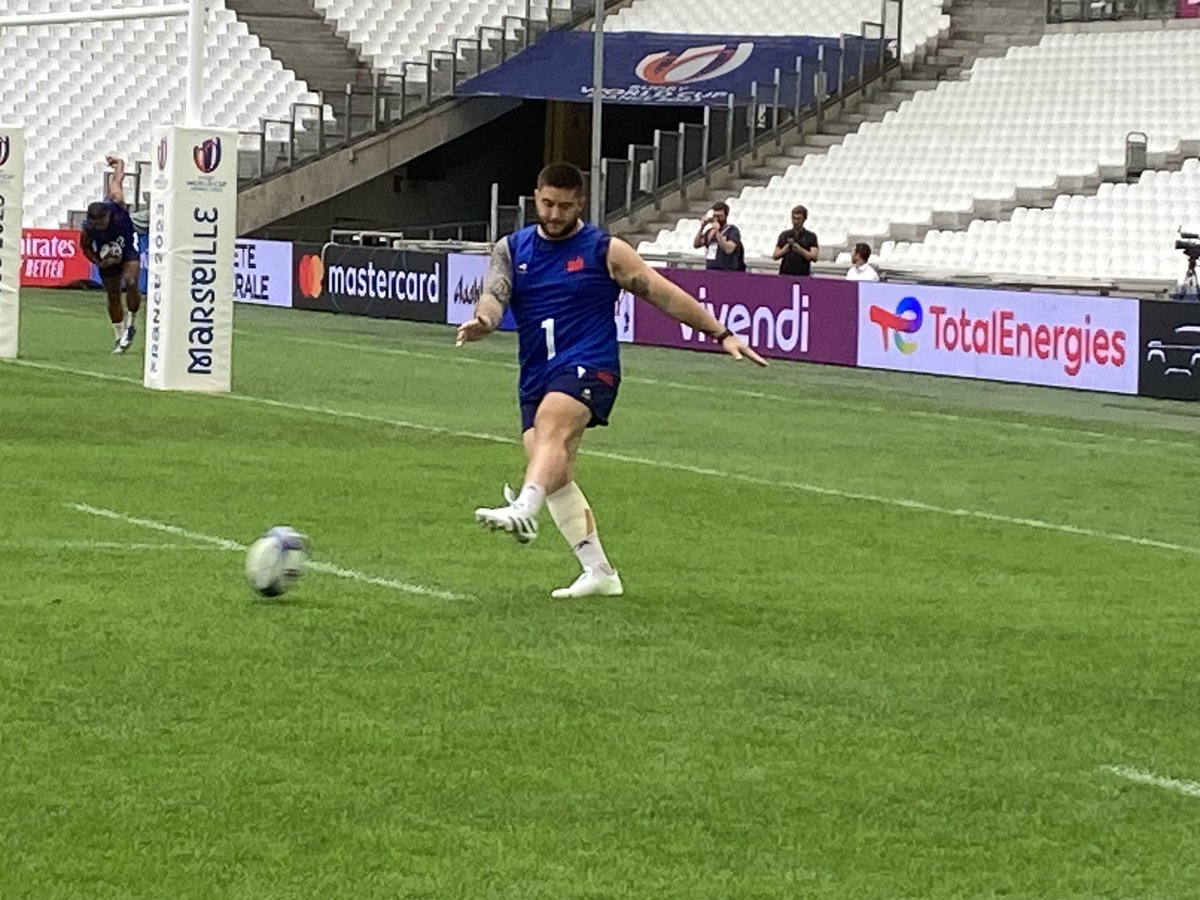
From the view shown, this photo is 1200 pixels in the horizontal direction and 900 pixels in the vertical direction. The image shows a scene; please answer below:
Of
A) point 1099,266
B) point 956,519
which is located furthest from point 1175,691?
point 1099,266

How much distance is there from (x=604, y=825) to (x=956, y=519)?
28.6 ft

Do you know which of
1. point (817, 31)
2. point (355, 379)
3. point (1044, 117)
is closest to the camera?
point (355, 379)

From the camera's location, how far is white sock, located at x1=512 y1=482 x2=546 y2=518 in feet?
36.3

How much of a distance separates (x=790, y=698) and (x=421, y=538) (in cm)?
478

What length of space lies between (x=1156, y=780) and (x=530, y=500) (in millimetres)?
3688

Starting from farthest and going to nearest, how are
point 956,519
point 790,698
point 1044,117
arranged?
point 1044,117 < point 956,519 < point 790,698

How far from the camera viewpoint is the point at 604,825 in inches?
290

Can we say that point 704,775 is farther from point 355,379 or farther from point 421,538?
point 355,379

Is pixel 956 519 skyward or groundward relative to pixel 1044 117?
groundward

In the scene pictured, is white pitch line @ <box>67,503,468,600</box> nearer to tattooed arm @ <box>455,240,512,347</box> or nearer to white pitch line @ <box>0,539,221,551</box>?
white pitch line @ <box>0,539,221,551</box>

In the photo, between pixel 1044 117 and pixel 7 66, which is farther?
pixel 7 66

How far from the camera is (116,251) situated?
2889 centimetres

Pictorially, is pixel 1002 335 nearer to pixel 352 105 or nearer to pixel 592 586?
pixel 592 586

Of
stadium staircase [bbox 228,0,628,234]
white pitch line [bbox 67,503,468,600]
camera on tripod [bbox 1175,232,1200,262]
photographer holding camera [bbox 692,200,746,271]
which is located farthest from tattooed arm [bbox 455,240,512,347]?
stadium staircase [bbox 228,0,628,234]
